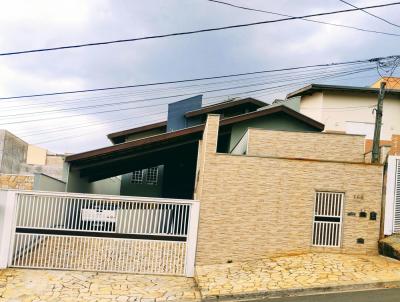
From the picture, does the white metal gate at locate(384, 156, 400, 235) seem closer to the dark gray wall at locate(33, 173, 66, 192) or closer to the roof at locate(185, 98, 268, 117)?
the dark gray wall at locate(33, 173, 66, 192)

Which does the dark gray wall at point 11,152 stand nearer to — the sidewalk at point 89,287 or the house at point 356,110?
the sidewalk at point 89,287

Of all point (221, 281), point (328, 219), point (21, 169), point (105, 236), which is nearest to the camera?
point (221, 281)

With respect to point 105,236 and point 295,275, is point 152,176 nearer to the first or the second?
point 105,236

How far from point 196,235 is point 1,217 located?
242 inches

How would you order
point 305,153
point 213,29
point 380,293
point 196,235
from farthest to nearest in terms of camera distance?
point 305,153
point 196,235
point 213,29
point 380,293

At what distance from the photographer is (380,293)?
981 cm

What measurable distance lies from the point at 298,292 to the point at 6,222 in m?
8.97

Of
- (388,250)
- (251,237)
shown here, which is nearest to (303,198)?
(251,237)

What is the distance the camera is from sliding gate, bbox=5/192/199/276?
12.3 m

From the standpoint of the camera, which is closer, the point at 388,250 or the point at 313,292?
the point at 313,292

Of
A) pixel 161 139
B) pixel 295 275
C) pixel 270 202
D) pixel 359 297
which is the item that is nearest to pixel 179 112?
pixel 161 139

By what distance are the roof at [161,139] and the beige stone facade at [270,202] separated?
4.84m

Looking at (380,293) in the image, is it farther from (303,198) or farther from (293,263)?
(303,198)

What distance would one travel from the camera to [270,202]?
13.2m
